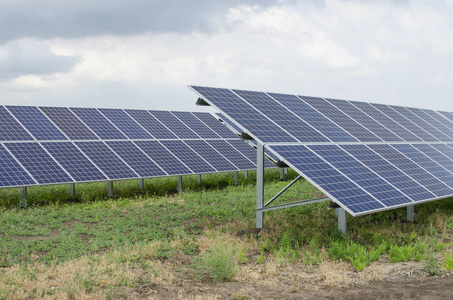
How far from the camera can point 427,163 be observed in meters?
17.7

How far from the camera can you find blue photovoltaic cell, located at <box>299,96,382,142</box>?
17.7 metres

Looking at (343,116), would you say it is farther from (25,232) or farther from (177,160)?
(25,232)

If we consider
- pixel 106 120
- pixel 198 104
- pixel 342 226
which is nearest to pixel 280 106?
pixel 198 104

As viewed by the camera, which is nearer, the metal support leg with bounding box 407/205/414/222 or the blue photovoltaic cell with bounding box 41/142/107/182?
the metal support leg with bounding box 407/205/414/222

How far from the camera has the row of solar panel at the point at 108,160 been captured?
65.5 feet

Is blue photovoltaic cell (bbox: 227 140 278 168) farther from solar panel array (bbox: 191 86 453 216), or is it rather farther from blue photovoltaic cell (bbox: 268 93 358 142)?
blue photovoltaic cell (bbox: 268 93 358 142)

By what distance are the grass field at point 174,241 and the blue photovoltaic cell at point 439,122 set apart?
19.5 ft

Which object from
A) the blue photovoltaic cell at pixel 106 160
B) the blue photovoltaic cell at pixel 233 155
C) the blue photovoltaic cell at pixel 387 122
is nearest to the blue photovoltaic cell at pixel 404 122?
the blue photovoltaic cell at pixel 387 122

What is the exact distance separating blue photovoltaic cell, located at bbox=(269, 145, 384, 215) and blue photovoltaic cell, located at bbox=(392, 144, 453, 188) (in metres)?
5.21

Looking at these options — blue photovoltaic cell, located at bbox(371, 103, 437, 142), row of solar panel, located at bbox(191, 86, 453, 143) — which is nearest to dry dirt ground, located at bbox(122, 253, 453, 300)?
row of solar panel, located at bbox(191, 86, 453, 143)

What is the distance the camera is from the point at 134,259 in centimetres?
1194

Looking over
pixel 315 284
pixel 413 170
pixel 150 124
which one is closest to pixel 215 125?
pixel 150 124

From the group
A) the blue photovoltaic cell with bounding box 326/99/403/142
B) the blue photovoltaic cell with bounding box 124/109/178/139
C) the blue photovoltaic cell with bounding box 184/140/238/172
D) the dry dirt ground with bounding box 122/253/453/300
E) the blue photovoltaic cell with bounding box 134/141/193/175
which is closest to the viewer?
the dry dirt ground with bounding box 122/253/453/300

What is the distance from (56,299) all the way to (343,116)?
44.6ft
